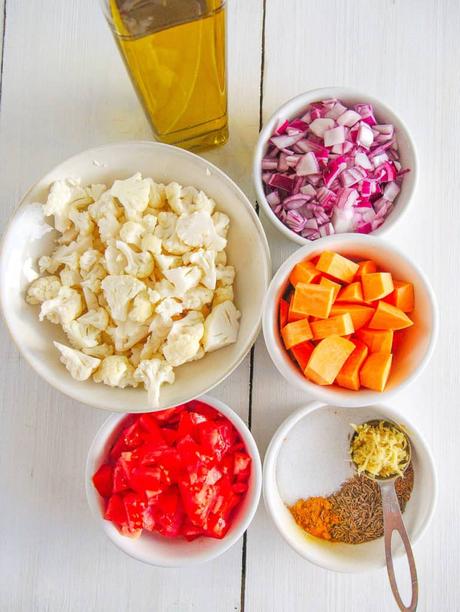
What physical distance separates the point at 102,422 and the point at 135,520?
25cm

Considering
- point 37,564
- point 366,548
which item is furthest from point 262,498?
point 37,564

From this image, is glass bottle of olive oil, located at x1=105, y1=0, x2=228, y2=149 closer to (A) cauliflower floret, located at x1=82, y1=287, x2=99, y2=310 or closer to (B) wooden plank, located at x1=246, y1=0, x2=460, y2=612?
(B) wooden plank, located at x1=246, y1=0, x2=460, y2=612

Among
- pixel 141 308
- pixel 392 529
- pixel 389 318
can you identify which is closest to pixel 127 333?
pixel 141 308

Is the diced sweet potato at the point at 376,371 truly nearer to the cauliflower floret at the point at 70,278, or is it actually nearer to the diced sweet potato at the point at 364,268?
the diced sweet potato at the point at 364,268

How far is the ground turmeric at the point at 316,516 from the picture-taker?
1318 mm

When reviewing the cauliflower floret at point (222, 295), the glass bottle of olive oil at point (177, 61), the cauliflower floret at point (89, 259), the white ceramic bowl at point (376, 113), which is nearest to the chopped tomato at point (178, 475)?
the cauliflower floret at point (222, 295)

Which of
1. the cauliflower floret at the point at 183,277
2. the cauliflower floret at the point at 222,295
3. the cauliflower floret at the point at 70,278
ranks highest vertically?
the cauliflower floret at the point at 183,277

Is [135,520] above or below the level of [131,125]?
below

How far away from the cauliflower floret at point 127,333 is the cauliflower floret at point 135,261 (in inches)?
3.7

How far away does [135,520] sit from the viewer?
4.02ft

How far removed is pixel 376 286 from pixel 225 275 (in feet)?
0.95

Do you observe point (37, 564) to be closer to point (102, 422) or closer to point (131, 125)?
point (102, 422)

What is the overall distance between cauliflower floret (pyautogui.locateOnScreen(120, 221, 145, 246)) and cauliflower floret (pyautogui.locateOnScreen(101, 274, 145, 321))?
7 centimetres

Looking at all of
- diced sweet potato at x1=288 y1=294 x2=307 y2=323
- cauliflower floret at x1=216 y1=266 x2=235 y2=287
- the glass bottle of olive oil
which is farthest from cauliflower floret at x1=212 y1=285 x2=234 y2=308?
the glass bottle of olive oil
